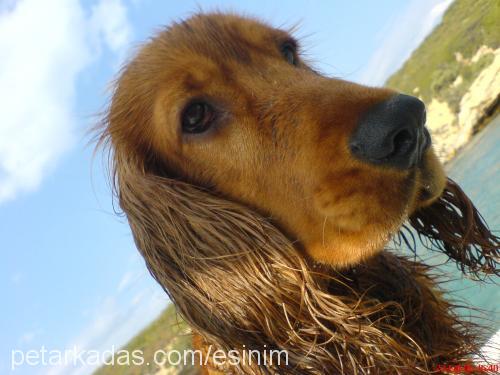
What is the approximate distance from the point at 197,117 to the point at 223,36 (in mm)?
485

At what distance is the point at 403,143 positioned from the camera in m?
1.89

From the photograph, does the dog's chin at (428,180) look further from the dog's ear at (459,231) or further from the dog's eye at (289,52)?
the dog's eye at (289,52)

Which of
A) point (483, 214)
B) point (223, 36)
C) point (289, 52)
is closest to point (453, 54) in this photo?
point (483, 214)

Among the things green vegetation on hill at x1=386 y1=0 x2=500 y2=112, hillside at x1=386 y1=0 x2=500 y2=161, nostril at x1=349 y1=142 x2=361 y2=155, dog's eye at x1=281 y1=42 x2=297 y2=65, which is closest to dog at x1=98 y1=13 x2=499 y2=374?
nostril at x1=349 y1=142 x2=361 y2=155

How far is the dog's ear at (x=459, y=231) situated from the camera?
2949mm

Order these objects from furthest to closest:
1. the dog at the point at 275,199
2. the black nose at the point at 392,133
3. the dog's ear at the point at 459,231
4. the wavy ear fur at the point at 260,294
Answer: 1. the dog's ear at the point at 459,231
2. the wavy ear fur at the point at 260,294
3. the dog at the point at 275,199
4. the black nose at the point at 392,133

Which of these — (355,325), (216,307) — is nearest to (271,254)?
(216,307)

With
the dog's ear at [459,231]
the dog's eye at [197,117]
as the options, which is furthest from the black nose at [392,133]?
the dog's ear at [459,231]

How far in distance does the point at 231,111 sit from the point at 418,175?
3.16ft

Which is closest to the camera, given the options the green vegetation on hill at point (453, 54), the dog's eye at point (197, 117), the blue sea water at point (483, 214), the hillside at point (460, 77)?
the dog's eye at point (197, 117)

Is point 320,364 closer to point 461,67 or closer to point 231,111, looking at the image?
point 231,111

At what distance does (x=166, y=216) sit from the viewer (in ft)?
8.37

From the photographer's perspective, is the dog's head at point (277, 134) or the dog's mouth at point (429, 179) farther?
the dog's mouth at point (429, 179)

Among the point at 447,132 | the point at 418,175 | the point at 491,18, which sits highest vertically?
the point at 491,18
